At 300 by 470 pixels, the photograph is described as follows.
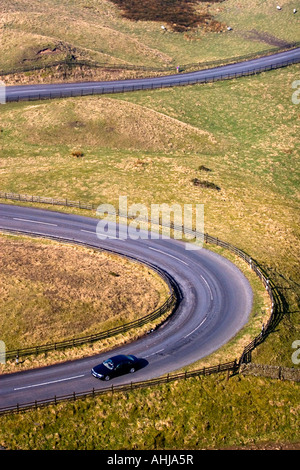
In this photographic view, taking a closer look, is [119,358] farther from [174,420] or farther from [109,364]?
[174,420]

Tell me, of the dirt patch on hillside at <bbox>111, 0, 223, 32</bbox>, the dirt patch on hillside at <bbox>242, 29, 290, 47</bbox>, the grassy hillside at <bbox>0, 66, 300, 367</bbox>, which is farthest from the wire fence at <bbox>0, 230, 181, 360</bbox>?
the dirt patch on hillside at <bbox>111, 0, 223, 32</bbox>

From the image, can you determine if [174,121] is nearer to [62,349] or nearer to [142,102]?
[142,102]

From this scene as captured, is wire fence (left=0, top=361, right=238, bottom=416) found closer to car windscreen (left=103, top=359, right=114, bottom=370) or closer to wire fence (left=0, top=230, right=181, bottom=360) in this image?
car windscreen (left=103, top=359, right=114, bottom=370)

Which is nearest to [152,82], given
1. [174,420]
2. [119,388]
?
[119,388]

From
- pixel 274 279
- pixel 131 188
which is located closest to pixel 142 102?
pixel 131 188

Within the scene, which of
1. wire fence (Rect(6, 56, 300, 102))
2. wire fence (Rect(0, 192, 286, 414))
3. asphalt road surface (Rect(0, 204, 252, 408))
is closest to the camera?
wire fence (Rect(0, 192, 286, 414))

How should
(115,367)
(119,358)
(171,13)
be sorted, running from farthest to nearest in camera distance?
(171,13) < (119,358) < (115,367)
